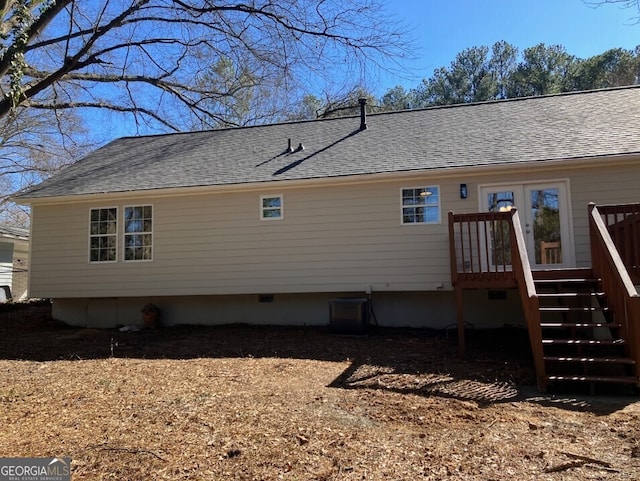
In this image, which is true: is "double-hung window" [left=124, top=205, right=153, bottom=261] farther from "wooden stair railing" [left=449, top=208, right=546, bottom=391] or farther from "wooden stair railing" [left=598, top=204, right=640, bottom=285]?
"wooden stair railing" [left=598, top=204, right=640, bottom=285]

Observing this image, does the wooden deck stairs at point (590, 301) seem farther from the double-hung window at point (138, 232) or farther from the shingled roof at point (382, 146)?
the double-hung window at point (138, 232)

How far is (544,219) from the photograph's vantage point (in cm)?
875

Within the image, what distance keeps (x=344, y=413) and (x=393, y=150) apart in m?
6.79

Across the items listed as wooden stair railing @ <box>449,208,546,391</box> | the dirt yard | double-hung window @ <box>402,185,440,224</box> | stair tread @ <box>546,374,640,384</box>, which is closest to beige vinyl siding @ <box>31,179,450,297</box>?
double-hung window @ <box>402,185,440,224</box>

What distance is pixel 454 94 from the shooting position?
28.2 metres

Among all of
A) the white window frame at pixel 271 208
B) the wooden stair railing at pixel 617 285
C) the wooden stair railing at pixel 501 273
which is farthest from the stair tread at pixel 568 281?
the white window frame at pixel 271 208

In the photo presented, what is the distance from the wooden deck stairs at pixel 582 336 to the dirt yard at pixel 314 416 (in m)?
0.32

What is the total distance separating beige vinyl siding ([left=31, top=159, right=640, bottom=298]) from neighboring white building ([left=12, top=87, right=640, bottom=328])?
0.09 ft

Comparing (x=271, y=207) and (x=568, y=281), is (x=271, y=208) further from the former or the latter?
(x=568, y=281)

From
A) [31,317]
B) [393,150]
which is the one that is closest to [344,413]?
[393,150]

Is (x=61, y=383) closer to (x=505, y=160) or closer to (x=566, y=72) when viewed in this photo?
(x=505, y=160)

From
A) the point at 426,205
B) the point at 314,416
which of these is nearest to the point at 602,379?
the point at 314,416

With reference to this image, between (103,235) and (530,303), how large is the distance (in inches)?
359

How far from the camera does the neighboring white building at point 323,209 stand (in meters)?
8.90
